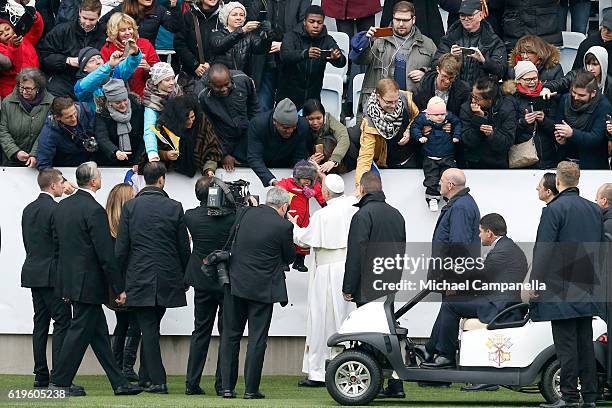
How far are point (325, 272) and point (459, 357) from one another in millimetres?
2293

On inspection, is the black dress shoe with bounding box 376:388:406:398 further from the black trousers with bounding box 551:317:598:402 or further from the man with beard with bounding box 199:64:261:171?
the man with beard with bounding box 199:64:261:171

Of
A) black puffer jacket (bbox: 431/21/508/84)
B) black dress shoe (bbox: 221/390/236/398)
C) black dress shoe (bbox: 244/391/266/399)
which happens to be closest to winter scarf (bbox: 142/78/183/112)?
black puffer jacket (bbox: 431/21/508/84)

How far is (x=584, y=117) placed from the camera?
1656cm

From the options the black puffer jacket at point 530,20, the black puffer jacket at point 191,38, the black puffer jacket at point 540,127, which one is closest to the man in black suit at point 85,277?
the black puffer jacket at point 191,38

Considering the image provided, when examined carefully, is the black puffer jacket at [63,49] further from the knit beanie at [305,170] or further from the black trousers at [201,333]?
the black trousers at [201,333]

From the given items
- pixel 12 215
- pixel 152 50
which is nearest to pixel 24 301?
pixel 12 215

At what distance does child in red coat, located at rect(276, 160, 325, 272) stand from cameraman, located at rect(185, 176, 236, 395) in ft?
4.40

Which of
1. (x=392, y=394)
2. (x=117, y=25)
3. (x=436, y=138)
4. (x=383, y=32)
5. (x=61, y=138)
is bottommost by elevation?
(x=392, y=394)

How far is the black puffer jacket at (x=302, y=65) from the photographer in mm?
17250

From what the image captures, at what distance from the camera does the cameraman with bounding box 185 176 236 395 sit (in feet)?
48.5

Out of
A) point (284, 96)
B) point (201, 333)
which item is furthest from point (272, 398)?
point (284, 96)

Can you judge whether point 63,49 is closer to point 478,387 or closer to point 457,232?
point 457,232

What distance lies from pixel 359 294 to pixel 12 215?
4.29 m

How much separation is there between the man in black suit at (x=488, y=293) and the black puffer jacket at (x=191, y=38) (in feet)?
15.0
